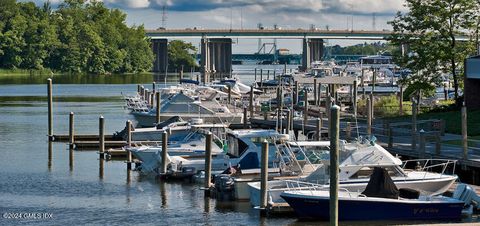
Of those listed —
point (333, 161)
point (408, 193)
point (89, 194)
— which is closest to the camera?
point (333, 161)

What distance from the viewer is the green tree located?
6838 cm

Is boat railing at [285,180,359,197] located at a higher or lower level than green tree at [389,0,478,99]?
lower

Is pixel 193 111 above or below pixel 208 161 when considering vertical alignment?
above

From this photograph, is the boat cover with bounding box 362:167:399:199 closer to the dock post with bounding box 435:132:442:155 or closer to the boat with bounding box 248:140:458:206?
the boat with bounding box 248:140:458:206

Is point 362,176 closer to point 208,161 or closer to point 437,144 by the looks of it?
point 208,161

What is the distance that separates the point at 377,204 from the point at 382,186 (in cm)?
69

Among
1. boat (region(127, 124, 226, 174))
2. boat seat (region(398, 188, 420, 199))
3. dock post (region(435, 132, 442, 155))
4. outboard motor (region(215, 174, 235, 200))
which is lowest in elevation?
outboard motor (region(215, 174, 235, 200))

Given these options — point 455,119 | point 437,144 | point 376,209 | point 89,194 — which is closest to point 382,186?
point 376,209

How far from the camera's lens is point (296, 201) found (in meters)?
38.3

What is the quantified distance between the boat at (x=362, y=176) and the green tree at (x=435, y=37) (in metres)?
28.4

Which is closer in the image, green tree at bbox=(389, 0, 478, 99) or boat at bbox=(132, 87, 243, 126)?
green tree at bbox=(389, 0, 478, 99)

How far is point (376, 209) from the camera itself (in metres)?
37.8

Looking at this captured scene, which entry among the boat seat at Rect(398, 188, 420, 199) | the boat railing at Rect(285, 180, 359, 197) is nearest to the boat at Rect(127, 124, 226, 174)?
the boat railing at Rect(285, 180, 359, 197)

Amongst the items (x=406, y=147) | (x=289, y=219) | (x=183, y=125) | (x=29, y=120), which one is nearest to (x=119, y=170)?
(x=183, y=125)
